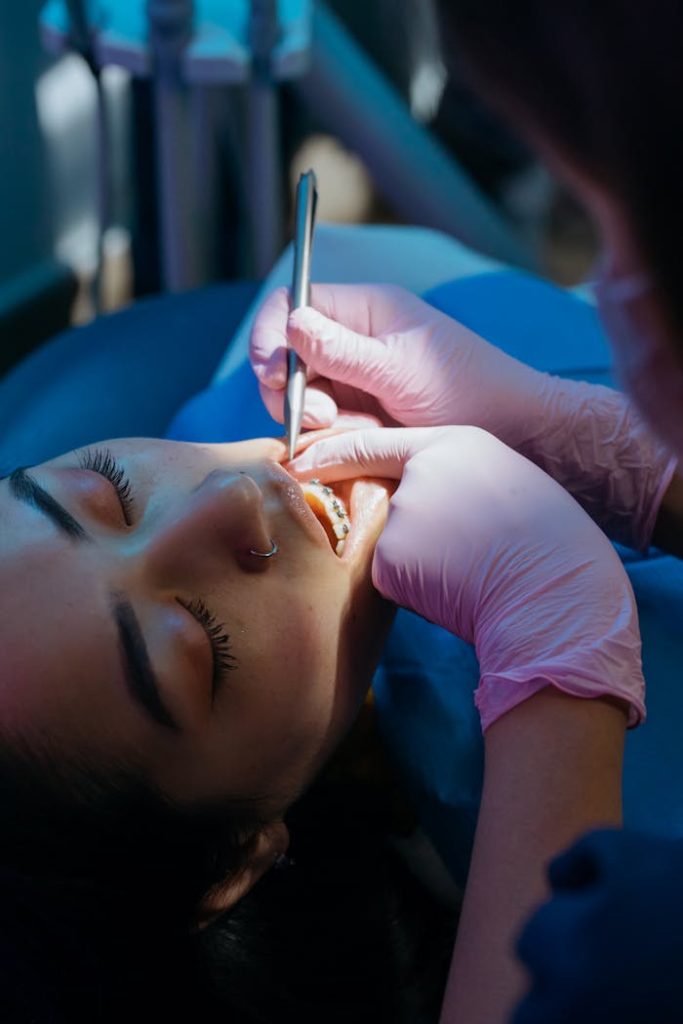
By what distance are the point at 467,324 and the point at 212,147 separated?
0.87 metres

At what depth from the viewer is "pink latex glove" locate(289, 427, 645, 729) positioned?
827 mm

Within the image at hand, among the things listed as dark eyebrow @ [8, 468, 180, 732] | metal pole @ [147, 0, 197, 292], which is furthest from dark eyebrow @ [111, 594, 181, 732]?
metal pole @ [147, 0, 197, 292]

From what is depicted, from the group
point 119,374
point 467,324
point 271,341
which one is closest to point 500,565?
point 271,341

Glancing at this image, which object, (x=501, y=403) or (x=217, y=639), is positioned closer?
(x=217, y=639)

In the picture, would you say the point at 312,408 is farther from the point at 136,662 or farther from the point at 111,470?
the point at 136,662

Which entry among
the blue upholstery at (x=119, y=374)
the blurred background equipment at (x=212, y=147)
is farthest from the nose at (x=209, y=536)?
the blurred background equipment at (x=212, y=147)

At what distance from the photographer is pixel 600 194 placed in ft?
1.88

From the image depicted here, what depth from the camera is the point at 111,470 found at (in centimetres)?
97

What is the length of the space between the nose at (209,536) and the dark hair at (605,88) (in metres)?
0.40

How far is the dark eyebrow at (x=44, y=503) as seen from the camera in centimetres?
88

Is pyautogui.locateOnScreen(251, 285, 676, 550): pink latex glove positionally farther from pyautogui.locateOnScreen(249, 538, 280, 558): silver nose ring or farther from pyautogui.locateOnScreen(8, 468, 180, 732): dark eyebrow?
pyautogui.locateOnScreen(8, 468, 180, 732): dark eyebrow

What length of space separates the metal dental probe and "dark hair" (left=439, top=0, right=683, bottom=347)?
52 centimetres

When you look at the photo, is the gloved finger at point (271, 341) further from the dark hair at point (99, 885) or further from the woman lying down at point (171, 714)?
the dark hair at point (99, 885)

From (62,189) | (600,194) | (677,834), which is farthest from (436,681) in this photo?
(62,189)
